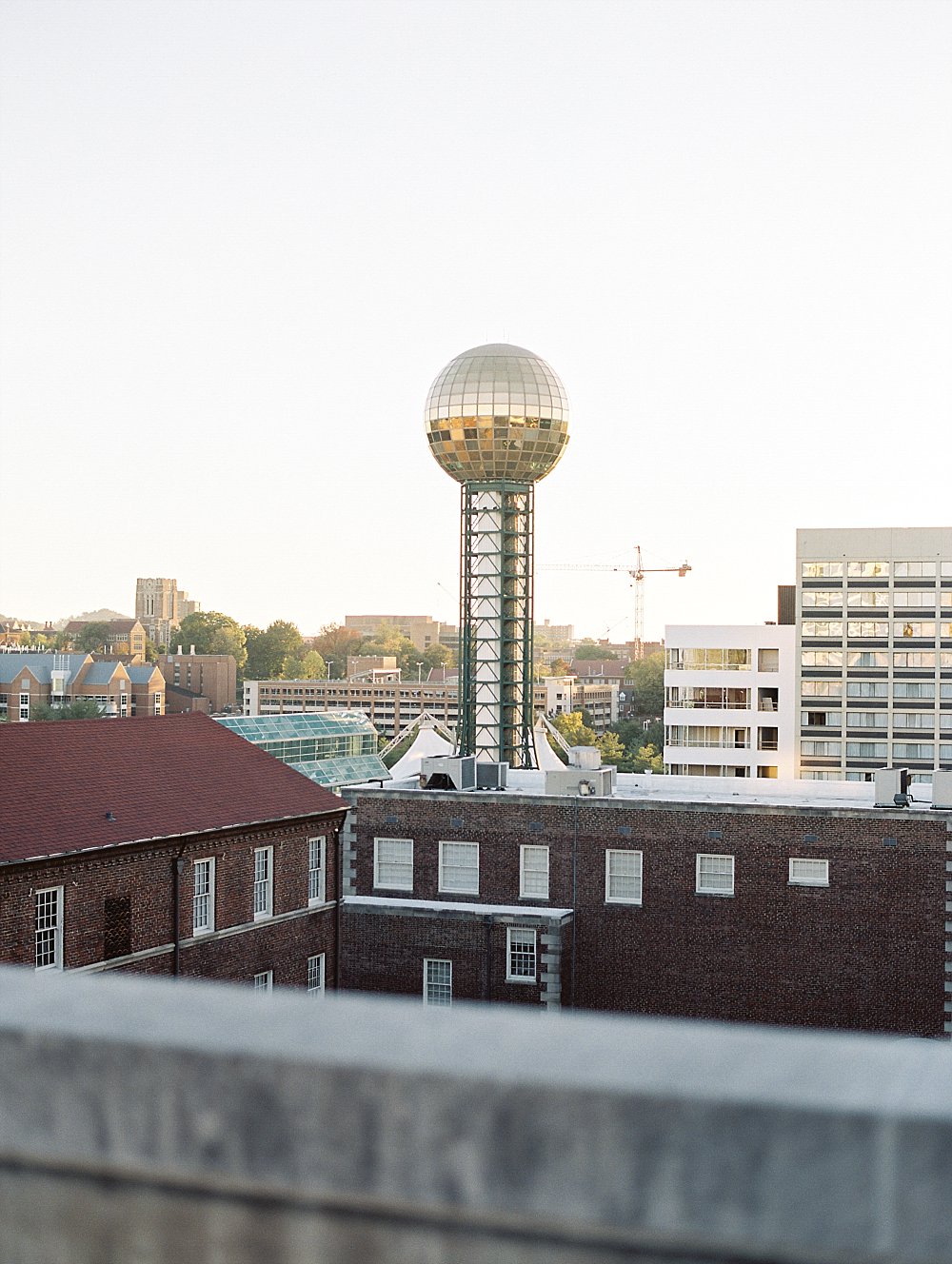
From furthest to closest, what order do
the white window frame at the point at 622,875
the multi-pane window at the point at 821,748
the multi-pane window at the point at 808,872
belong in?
the multi-pane window at the point at 821,748 → the white window frame at the point at 622,875 → the multi-pane window at the point at 808,872

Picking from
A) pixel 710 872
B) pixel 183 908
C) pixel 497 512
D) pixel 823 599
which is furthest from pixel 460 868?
pixel 823 599

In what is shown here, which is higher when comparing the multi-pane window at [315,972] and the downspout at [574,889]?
the downspout at [574,889]

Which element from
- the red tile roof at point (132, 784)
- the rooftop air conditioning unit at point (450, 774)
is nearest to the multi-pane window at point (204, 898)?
the red tile roof at point (132, 784)

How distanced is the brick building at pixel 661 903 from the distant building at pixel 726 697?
6550 centimetres

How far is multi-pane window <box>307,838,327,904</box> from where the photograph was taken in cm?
4619

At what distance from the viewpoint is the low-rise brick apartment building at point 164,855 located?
3494 centimetres

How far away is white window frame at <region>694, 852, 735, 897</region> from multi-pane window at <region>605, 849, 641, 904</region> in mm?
1954

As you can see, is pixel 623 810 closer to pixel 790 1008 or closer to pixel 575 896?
pixel 575 896

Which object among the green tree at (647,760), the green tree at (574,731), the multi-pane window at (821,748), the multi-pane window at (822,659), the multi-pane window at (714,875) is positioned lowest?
the green tree at (647,760)

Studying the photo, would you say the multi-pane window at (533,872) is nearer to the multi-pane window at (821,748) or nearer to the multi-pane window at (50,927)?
the multi-pane window at (50,927)

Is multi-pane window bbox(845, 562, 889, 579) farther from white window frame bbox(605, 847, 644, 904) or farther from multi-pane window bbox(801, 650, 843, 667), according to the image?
white window frame bbox(605, 847, 644, 904)

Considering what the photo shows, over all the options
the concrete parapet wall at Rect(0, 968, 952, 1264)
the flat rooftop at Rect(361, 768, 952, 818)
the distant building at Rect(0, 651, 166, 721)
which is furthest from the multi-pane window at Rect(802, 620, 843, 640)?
the concrete parapet wall at Rect(0, 968, 952, 1264)

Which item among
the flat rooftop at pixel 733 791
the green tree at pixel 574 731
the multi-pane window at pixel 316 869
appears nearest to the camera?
the flat rooftop at pixel 733 791

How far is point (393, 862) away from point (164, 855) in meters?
11.4
